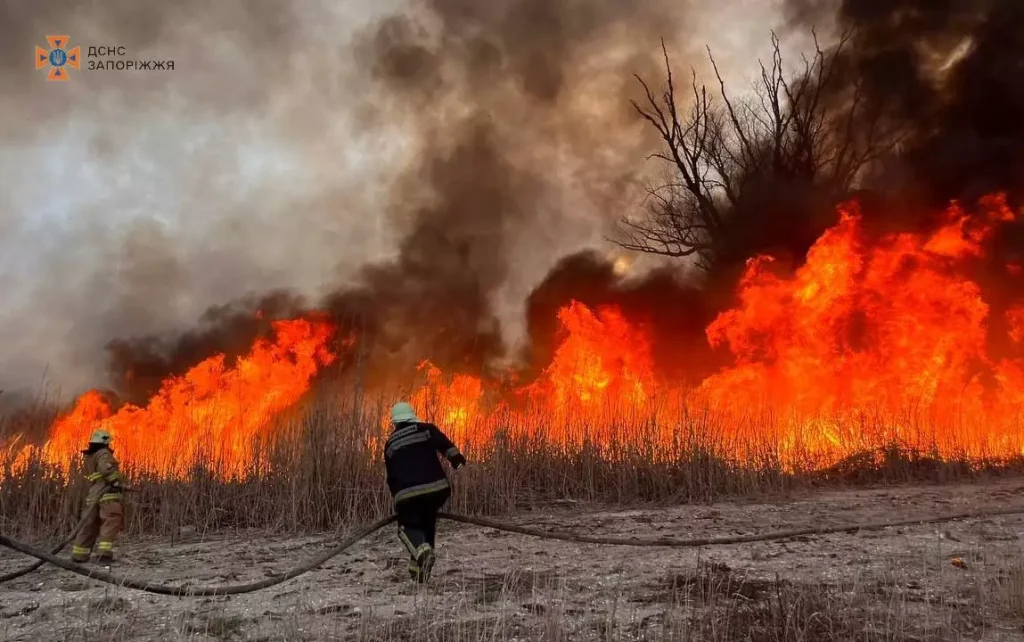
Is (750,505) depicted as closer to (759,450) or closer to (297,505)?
(759,450)

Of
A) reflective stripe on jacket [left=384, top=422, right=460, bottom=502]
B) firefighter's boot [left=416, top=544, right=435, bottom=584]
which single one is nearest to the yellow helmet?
reflective stripe on jacket [left=384, top=422, right=460, bottom=502]

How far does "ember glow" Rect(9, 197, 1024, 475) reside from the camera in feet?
35.1

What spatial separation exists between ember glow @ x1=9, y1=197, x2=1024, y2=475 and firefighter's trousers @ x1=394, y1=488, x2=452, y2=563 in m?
4.22

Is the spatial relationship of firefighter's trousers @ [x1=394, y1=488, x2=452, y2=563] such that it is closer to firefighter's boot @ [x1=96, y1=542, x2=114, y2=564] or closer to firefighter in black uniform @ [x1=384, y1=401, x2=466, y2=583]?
firefighter in black uniform @ [x1=384, y1=401, x2=466, y2=583]

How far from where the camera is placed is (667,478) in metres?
11.1

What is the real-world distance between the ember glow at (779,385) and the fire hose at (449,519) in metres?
3.21

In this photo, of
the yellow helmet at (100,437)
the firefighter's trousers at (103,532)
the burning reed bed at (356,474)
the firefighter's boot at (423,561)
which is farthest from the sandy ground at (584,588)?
the yellow helmet at (100,437)

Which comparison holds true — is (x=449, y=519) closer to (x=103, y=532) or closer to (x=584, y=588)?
(x=584, y=588)

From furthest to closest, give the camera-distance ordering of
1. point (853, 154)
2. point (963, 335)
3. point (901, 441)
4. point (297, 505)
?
point (853, 154), point (963, 335), point (901, 441), point (297, 505)

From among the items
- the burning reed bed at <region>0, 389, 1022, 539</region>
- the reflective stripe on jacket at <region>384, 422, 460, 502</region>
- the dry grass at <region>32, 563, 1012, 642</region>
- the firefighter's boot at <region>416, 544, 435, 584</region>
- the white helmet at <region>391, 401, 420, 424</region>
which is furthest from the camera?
the burning reed bed at <region>0, 389, 1022, 539</region>

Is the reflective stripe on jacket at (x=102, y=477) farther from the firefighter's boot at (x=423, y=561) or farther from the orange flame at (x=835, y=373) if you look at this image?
the orange flame at (x=835, y=373)

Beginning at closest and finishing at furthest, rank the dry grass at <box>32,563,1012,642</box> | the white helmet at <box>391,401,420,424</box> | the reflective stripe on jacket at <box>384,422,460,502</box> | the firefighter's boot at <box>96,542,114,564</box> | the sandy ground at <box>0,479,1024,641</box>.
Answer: the dry grass at <box>32,563,1012,642</box>
the sandy ground at <box>0,479,1024,641</box>
the reflective stripe on jacket at <box>384,422,460,502</box>
the white helmet at <box>391,401,420,424</box>
the firefighter's boot at <box>96,542,114,564</box>

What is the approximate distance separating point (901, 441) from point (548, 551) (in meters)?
8.56

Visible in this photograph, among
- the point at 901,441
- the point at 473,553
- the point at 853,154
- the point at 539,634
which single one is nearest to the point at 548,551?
the point at 473,553
